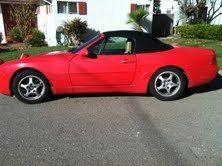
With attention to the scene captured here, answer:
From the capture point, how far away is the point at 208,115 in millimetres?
5547

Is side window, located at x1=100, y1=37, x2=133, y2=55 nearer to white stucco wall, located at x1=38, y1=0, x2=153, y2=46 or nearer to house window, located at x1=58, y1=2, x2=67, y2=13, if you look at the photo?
white stucco wall, located at x1=38, y1=0, x2=153, y2=46

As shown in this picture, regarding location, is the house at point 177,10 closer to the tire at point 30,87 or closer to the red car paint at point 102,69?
the red car paint at point 102,69

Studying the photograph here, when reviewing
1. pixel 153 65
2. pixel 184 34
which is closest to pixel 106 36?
pixel 153 65

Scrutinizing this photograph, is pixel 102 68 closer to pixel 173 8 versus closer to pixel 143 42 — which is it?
pixel 143 42

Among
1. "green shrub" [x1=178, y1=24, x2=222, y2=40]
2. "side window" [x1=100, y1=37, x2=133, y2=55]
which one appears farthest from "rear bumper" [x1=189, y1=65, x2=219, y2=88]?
"green shrub" [x1=178, y1=24, x2=222, y2=40]

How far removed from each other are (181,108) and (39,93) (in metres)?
2.58

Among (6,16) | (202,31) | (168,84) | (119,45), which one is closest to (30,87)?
(119,45)

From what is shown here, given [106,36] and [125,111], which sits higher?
[106,36]

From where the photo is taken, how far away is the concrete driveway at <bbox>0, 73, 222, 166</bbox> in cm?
408

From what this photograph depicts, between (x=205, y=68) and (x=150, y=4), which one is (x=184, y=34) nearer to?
(x=150, y=4)

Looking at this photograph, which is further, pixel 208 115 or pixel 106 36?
pixel 106 36

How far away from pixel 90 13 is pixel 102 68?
15.2 meters

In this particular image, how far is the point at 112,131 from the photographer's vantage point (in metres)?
4.90

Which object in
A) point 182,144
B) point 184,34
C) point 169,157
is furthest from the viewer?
point 184,34
